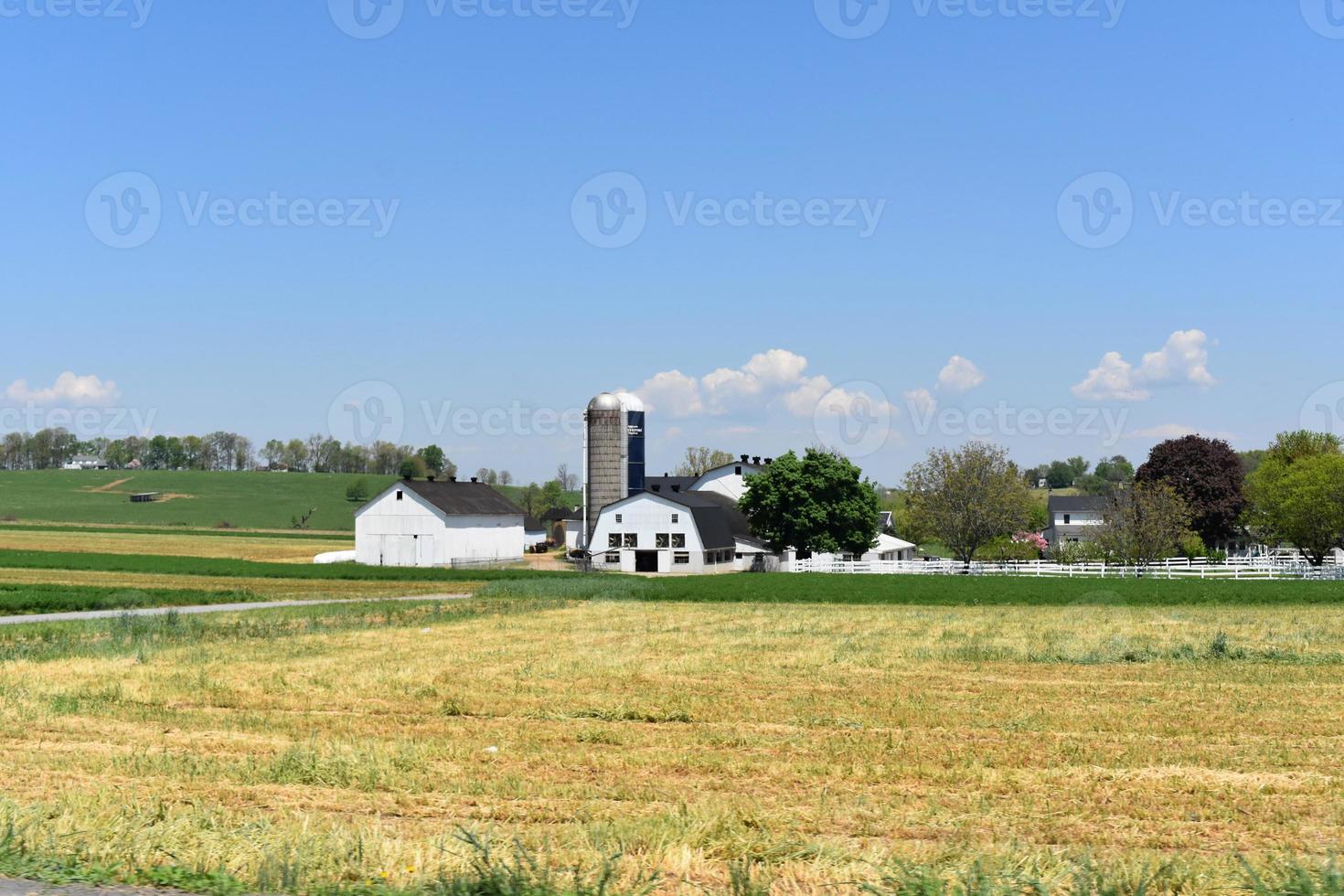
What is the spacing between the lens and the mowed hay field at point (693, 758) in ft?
35.5

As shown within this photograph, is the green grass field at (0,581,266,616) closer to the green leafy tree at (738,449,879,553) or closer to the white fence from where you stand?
the white fence

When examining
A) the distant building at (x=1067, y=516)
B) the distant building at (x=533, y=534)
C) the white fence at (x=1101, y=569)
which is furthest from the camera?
the distant building at (x=1067, y=516)

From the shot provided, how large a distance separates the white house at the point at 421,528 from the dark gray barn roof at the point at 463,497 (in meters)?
0.07

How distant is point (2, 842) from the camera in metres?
10.5

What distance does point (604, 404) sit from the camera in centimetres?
9775

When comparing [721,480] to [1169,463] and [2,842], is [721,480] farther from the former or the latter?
[2,842]

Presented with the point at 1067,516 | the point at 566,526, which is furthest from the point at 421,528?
the point at 1067,516

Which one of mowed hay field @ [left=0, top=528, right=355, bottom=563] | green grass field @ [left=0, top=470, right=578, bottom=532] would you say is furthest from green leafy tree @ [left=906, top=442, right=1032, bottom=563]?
green grass field @ [left=0, top=470, right=578, bottom=532]

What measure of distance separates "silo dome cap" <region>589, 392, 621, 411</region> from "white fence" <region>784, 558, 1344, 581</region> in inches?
864

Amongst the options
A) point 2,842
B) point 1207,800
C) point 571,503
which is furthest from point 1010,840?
point 571,503

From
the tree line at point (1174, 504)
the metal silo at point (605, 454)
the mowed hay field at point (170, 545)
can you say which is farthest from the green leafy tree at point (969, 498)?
the mowed hay field at point (170, 545)

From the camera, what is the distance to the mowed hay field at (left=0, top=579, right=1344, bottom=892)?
35.5ft

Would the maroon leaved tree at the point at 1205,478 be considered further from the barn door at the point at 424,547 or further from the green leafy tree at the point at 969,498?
the barn door at the point at 424,547

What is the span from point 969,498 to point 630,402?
2900cm
